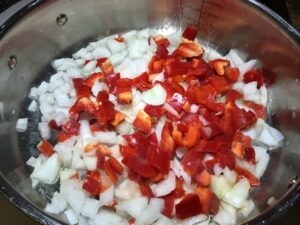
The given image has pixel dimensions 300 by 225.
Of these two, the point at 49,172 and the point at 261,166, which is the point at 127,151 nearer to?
the point at 49,172

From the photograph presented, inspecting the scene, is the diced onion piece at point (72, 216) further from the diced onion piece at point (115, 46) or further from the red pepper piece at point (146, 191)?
the diced onion piece at point (115, 46)

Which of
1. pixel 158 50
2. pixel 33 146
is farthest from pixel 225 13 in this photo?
pixel 33 146

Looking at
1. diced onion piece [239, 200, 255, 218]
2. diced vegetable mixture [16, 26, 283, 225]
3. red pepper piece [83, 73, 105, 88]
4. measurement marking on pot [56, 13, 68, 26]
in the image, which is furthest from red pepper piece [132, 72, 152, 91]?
diced onion piece [239, 200, 255, 218]

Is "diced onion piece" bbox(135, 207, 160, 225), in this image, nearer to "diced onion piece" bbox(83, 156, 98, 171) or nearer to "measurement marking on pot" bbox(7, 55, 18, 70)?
"diced onion piece" bbox(83, 156, 98, 171)

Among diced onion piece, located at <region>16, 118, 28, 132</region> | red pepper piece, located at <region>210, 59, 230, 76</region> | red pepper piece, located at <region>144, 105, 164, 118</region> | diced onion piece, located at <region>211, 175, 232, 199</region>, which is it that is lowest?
diced onion piece, located at <region>16, 118, 28, 132</region>

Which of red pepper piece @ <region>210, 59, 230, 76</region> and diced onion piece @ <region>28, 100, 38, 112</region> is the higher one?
red pepper piece @ <region>210, 59, 230, 76</region>

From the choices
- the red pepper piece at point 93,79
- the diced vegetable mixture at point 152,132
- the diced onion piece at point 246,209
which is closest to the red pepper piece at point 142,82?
the diced vegetable mixture at point 152,132

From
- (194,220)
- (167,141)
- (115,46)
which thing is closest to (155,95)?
(167,141)
